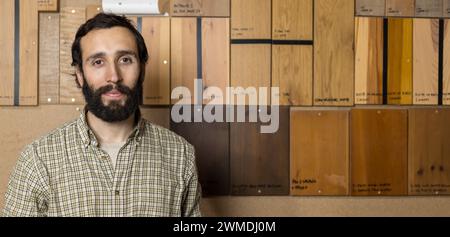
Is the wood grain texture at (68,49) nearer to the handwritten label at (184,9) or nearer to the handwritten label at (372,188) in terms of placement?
the handwritten label at (184,9)

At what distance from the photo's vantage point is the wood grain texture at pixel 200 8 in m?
1.62

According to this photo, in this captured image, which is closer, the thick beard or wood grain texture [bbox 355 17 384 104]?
the thick beard

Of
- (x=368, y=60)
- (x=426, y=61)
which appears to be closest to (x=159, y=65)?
(x=368, y=60)

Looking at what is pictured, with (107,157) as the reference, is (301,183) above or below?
below

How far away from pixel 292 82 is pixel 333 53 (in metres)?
0.19

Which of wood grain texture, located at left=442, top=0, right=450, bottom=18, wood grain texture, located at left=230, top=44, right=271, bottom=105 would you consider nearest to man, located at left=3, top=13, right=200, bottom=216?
wood grain texture, located at left=230, top=44, right=271, bottom=105

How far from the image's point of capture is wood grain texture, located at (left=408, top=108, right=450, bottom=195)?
168 cm

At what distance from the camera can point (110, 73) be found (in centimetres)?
120

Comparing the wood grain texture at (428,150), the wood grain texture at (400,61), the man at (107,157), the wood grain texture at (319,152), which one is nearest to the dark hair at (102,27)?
the man at (107,157)

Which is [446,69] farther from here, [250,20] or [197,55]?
[197,55]

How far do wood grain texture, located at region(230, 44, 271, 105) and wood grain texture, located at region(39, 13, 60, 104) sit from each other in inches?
25.5

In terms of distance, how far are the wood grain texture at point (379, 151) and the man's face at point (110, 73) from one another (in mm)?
870

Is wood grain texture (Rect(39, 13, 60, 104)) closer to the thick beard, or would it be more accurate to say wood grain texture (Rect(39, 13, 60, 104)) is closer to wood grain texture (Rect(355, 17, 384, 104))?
the thick beard
